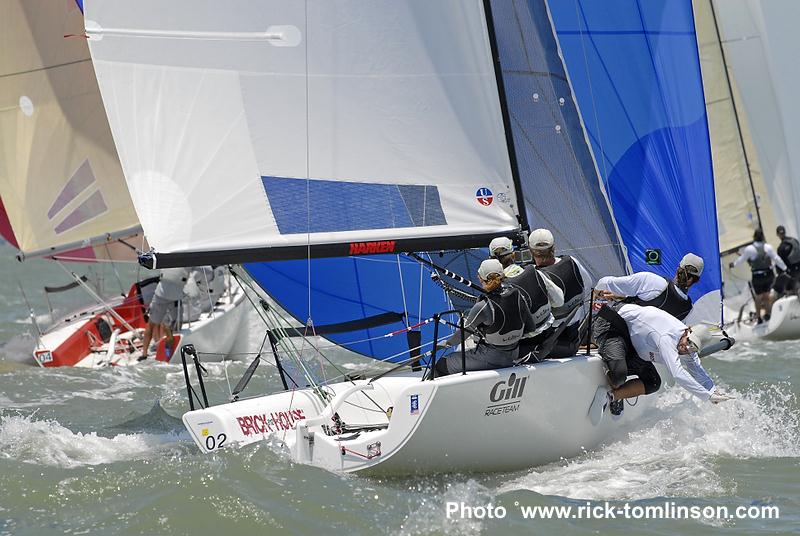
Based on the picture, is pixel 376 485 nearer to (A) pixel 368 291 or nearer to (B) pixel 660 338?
(B) pixel 660 338

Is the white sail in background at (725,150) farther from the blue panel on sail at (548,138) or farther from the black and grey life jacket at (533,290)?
the black and grey life jacket at (533,290)

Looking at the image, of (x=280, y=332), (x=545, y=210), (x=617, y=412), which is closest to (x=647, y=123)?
(x=545, y=210)

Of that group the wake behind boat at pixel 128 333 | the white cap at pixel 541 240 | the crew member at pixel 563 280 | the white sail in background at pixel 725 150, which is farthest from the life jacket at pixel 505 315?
the white sail in background at pixel 725 150

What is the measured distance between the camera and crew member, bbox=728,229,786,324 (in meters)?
14.7

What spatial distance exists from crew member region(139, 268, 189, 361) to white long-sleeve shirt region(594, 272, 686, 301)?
5.69 meters

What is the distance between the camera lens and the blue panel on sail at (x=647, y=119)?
8.82m

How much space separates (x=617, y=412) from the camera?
7352 millimetres

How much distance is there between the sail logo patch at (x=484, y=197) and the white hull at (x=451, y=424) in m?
1.18

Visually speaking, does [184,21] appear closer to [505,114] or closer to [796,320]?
[505,114]

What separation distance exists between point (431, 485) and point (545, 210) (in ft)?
8.01

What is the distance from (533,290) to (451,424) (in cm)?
93

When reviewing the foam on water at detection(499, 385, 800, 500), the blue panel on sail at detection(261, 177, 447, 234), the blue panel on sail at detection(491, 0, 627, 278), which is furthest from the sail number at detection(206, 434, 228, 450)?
the blue panel on sail at detection(491, 0, 627, 278)

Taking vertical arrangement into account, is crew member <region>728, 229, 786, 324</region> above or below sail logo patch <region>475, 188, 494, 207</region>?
below

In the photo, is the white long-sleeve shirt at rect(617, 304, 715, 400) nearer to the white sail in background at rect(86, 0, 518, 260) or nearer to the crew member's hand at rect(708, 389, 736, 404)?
the crew member's hand at rect(708, 389, 736, 404)
